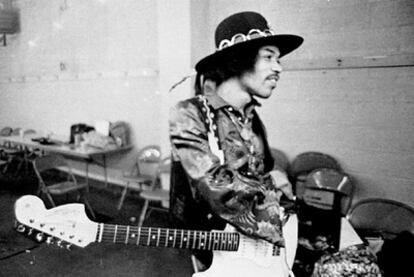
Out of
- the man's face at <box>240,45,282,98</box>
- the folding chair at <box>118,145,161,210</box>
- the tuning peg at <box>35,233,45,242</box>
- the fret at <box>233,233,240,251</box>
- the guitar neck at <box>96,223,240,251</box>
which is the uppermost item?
the man's face at <box>240,45,282,98</box>

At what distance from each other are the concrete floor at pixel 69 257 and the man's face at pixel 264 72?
1790 millimetres

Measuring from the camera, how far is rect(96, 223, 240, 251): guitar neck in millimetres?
1207

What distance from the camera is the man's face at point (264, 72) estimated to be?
1525mm

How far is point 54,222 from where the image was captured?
44.9 inches

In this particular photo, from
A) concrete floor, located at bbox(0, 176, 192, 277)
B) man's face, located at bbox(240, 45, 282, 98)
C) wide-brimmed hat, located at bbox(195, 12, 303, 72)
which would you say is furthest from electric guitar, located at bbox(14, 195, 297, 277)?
concrete floor, located at bbox(0, 176, 192, 277)

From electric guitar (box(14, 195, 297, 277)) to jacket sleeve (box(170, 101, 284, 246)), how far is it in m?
0.09

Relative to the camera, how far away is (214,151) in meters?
1.49

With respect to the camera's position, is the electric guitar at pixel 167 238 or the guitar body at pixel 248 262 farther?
the guitar body at pixel 248 262

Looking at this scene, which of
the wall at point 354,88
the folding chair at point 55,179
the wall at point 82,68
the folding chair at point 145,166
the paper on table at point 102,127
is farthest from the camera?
the paper on table at point 102,127

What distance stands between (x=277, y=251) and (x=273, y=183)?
0.40 metres

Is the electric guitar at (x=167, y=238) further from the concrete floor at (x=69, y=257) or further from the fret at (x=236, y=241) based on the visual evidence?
the concrete floor at (x=69, y=257)

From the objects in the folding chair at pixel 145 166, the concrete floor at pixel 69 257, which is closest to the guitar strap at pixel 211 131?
the concrete floor at pixel 69 257

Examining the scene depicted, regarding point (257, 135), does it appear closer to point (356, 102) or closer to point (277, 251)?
point (277, 251)

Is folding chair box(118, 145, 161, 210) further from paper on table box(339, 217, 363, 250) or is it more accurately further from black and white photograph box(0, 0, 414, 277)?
paper on table box(339, 217, 363, 250)
